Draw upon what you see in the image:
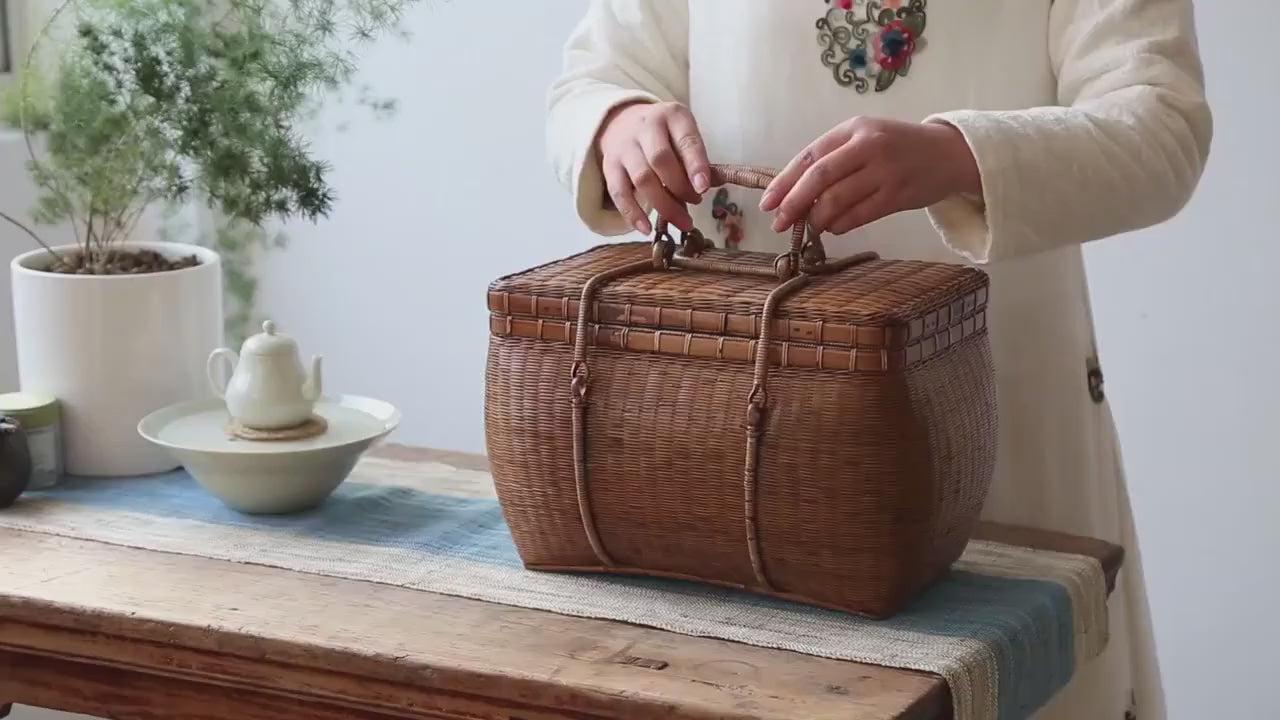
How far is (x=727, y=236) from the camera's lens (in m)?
1.38

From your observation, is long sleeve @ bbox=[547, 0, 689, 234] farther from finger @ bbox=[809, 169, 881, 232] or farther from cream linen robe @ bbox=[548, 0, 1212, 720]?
finger @ bbox=[809, 169, 881, 232]

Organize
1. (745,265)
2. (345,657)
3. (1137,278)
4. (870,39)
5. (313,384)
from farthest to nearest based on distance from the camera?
(1137,278) → (313,384) → (870,39) → (745,265) → (345,657)

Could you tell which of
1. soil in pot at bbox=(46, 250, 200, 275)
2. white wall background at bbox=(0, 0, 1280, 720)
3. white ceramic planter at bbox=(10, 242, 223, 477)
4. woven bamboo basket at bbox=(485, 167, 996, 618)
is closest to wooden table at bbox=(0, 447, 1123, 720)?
woven bamboo basket at bbox=(485, 167, 996, 618)

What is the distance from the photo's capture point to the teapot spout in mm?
1391

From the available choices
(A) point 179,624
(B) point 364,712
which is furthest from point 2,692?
(B) point 364,712

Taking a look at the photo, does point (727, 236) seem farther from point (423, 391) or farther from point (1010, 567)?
point (423, 391)

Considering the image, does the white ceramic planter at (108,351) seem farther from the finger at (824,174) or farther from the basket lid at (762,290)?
the finger at (824,174)

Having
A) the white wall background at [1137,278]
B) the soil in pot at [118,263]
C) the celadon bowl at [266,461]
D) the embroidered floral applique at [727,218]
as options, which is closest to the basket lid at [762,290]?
the embroidered floral applique at [727,218]

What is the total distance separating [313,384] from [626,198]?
0.34 metres

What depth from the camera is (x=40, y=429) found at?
1433 millimetres

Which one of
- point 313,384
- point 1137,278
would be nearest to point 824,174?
point 313,384

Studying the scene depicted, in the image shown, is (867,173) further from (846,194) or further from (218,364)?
(218,364)

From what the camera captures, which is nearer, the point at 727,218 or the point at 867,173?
the point at 867,173

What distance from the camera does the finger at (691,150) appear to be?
1.18 meters
